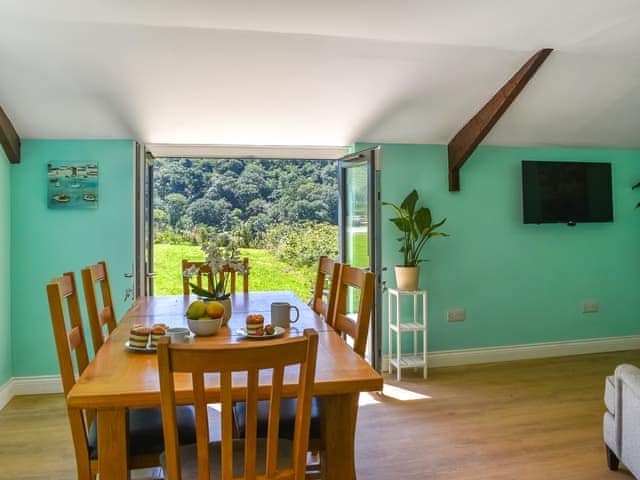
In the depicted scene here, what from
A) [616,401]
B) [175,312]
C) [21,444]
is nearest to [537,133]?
[616,401]

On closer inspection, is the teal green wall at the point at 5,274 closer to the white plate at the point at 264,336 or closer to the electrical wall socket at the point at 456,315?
the white plate at the point at 264,336

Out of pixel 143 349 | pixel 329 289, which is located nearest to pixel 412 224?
pixel 329 289

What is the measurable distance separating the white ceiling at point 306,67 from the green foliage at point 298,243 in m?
1.97

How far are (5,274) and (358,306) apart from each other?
2874 mm

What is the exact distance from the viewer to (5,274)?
12.0 ft

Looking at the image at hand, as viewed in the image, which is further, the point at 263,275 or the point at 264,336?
Result: the point at 263,275

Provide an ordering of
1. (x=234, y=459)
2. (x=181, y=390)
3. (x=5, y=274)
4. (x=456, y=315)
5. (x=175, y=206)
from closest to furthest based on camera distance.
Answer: (x=181, y=390), (x=234, y=459), (x=5, y=274), (x=456, y=315), (x=175, y=206)

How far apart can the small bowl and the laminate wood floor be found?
988 mm

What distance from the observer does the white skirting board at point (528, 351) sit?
4.45m

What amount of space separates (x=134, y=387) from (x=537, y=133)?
13.6 feet

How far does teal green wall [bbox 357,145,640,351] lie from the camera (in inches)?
173

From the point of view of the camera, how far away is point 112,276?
12.8 ft

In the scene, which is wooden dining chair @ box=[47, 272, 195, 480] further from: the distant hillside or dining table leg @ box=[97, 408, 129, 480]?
the distant hillside

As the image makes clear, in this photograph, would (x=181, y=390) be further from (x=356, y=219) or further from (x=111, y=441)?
(x=356, y=219)
